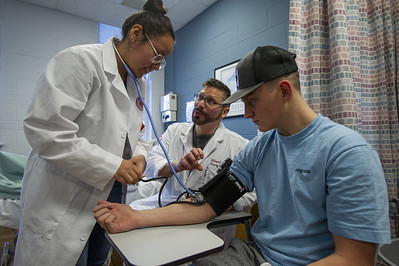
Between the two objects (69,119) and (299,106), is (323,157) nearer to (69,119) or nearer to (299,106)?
(299,106)

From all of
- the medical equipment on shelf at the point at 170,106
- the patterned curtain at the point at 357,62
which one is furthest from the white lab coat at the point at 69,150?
the medical equipment on shelf at the point at 170,106

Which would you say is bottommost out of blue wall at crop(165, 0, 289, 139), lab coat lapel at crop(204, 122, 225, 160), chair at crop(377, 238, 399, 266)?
chair at crop(377, 238, 399, 266)

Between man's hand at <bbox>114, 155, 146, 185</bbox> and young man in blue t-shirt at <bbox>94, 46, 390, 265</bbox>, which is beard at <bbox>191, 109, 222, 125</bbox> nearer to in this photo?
young man in blue t-shirt at <bbox>94, 46, 390, 265</bbox>

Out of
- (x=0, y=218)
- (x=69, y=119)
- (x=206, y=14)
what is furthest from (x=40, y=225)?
A: (x=206, y=14)

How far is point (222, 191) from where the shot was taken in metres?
1.01

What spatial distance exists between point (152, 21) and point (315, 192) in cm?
92

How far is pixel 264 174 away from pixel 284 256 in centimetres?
31

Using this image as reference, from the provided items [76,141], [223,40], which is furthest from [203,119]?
[223,40]

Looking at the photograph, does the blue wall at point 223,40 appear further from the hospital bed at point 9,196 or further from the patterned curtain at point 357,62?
the hospital bed at point 9,196

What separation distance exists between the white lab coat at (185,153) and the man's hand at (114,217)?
2.04ft

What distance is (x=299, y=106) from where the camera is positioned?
35.0 inches

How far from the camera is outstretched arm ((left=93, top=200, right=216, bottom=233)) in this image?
2.62 feet

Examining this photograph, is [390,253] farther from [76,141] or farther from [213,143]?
[76,141]

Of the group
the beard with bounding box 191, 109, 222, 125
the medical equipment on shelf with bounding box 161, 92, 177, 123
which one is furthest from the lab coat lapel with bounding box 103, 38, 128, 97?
the medical equipment on shelf with bounding box 161, 92, 177, 123
